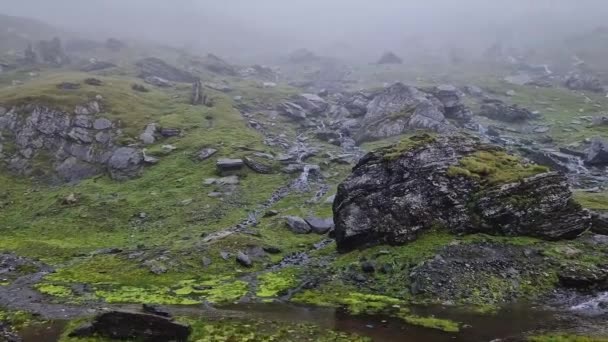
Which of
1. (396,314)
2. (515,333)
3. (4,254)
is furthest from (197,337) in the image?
(4,254)

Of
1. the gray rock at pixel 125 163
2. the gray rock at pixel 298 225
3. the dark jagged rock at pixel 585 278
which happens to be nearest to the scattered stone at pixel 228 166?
the gray rock at pixel 125 163

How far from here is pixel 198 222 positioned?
217 feet

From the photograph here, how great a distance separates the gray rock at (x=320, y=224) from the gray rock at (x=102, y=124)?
59486 millimetres

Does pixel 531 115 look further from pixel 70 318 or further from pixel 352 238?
pixel 70 318

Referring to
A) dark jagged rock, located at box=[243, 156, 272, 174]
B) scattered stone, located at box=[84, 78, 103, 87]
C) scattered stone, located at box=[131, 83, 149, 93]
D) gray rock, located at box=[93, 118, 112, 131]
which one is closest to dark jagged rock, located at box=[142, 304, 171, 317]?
dark jagged rock, located at box=[243, 156, 272, 174]

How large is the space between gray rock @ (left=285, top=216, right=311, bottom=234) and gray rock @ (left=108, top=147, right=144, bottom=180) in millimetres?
37146

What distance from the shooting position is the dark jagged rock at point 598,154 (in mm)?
85625

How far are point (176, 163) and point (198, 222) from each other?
26.2m

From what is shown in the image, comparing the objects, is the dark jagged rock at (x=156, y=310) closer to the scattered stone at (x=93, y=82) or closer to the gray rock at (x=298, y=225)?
the gray rock at (x=298, y=225)

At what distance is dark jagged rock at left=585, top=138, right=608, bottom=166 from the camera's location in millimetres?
85625

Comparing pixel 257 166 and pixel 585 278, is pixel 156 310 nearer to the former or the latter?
pixel 585 278

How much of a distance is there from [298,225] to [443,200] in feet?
64.1

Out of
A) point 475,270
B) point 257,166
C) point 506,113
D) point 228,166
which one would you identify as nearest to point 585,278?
point 475,270

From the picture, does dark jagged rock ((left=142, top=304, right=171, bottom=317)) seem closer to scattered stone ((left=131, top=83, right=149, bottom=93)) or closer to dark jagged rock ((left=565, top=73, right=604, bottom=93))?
scattered stone ((left=131, top=83, right=149, bottom=93))
